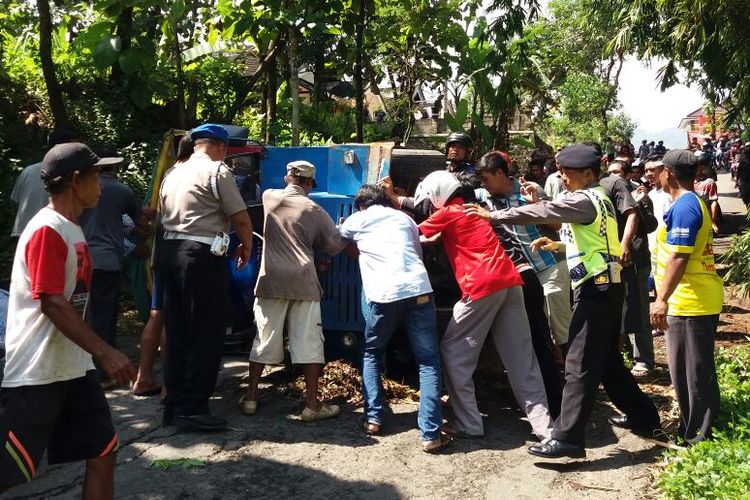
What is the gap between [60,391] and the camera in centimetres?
329

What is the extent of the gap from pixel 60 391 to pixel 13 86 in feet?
27.1

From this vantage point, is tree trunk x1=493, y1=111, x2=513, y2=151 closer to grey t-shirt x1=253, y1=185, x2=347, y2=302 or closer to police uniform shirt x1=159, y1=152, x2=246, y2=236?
grey t-shirt x1=253, y1=185, x2=347, y2=302

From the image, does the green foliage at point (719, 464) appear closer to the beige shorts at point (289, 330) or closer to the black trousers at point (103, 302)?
the beige shorts at point (289, 330)

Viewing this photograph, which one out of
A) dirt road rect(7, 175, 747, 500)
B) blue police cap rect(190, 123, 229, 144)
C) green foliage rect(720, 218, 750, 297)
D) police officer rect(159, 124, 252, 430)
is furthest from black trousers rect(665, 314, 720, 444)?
green foliage rect(720, 218, 750, 297)

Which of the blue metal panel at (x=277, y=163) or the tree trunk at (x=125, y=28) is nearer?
the blue metal panel at (x=277, y=163)

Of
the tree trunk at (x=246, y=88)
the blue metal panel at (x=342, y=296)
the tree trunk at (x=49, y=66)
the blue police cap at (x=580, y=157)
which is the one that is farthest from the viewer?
the tree trunk at (x=246, y=88)

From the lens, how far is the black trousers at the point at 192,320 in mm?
4957

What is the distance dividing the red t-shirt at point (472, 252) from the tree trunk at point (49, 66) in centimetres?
604

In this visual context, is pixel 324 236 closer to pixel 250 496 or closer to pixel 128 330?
pixel 250 496

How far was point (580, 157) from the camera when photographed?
4.85 meters

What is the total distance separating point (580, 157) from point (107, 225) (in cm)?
348

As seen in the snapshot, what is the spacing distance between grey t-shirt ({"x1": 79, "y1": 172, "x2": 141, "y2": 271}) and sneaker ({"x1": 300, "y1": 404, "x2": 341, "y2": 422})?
1.82 metres

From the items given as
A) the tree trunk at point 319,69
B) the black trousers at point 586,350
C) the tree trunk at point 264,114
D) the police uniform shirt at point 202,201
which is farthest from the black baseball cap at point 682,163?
the tree trunk at point 319,69

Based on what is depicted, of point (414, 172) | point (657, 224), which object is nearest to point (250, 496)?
point (414, 172)
